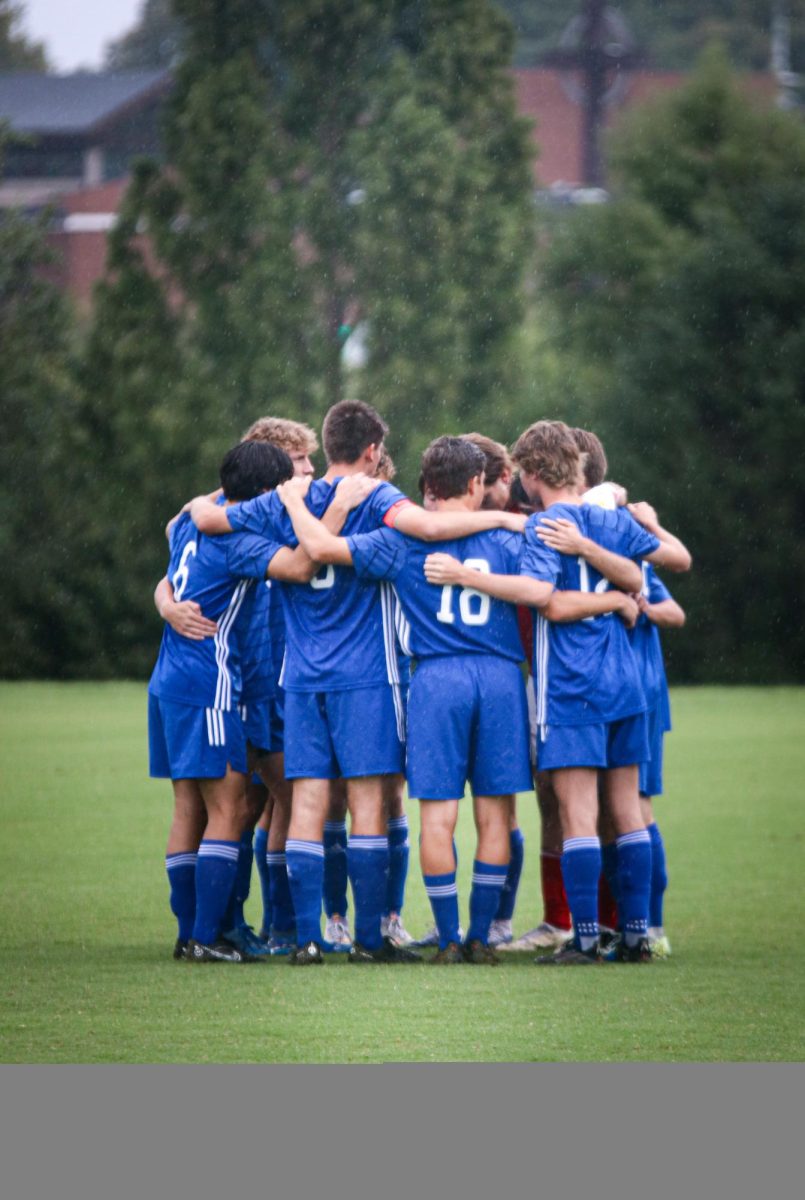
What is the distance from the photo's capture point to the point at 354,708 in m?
4.88

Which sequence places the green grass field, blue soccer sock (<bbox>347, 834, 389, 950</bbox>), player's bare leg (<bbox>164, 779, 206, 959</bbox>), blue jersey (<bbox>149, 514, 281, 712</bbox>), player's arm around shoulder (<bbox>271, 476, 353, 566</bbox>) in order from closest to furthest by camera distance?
the green grass field < player's arm around shoulder (<bbox>271, 476, 353, 566</bbox>) < blue soccer sock (<bbox>347, 834, 389, 950</bbox>) < blue jersey (<bbox>149, 514, 281, 712</bbox>) < player's bare leg (<bbox>164, 779, 206, 959</bbox>)

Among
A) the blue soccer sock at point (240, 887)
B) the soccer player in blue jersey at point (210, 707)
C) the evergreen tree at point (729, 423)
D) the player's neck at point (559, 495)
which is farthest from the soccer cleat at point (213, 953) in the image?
the evergreen tree at point (729, 423)

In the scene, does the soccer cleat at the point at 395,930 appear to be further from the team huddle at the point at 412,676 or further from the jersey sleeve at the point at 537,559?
the jersey sleeve at the point at 537,559

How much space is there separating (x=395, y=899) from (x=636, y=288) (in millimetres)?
19972

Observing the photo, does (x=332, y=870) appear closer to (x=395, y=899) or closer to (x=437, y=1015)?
(x=395, y=899)

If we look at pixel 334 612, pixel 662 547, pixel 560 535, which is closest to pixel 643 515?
pixel 662 547

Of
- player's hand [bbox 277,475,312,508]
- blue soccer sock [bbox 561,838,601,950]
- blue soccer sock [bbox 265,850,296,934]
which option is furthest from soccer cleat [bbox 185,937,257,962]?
player's hand [bbox 277,475,312,508]

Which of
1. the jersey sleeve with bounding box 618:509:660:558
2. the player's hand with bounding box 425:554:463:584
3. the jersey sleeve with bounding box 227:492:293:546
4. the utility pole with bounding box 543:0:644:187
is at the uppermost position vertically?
the utility pole with bounding box 543:0:644:187

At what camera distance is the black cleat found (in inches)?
192

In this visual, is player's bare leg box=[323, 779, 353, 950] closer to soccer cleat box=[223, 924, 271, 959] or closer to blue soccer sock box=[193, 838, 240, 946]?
soccer cleat box=[223, 924, 271, 959]

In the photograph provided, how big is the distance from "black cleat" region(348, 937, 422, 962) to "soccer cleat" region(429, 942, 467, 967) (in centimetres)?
5

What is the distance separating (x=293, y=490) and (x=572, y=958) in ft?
4.67

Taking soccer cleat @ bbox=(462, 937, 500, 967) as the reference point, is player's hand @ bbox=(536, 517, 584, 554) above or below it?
above

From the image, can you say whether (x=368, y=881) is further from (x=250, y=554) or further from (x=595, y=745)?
(x=250, y=554)
